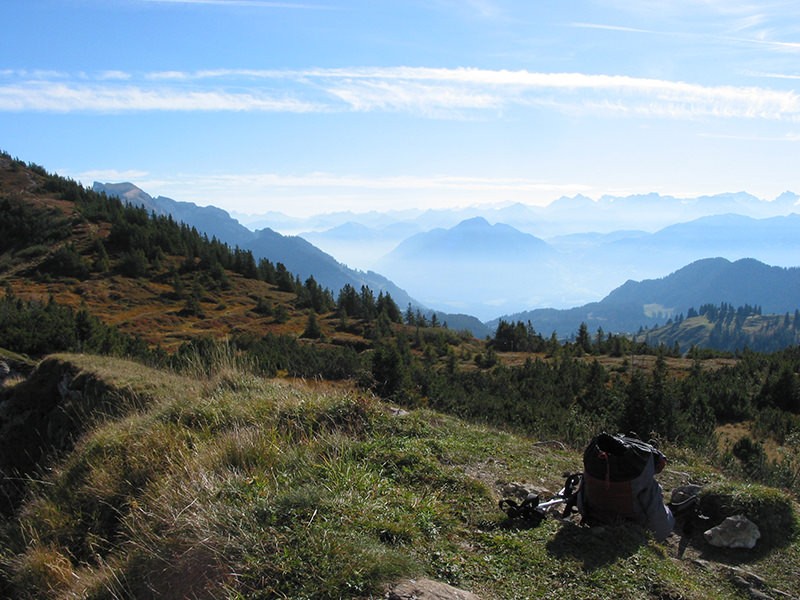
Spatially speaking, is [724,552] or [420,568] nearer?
[420,568]

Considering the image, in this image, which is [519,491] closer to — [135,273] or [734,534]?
[734,534]

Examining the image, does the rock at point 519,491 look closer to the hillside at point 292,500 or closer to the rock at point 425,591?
the hillside at point 292,500

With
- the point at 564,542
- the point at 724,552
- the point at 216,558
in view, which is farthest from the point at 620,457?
the point at 216,558

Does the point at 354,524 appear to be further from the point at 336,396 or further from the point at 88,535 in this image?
the point at 336,396

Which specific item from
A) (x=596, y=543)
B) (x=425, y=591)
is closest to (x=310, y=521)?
(x=425, y=591)

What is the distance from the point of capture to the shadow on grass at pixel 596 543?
12.9 feet

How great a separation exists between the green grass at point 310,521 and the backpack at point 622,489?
0.21m

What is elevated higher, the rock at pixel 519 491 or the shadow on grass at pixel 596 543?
the shadow on grass at pixel 596 543

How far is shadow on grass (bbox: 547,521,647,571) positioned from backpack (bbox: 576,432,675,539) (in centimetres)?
13

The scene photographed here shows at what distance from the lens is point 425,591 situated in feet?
10.6

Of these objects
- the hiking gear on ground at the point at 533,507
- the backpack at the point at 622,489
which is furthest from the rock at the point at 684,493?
the hiking gear on ground at the point at 533,507

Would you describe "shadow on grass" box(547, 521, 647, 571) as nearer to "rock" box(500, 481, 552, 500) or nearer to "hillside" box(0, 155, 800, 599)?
"hillside" box(0, 155, 800, 599)

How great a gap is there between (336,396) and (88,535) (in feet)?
10.7

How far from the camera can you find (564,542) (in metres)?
4.20
